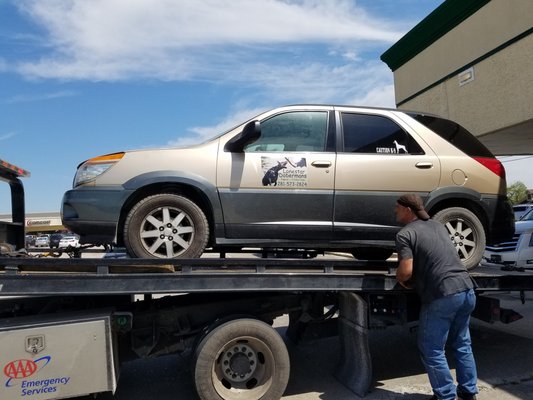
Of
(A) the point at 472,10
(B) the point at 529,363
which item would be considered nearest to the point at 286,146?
(B) the point at 529,363

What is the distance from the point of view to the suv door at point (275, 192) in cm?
446

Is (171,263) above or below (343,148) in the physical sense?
below

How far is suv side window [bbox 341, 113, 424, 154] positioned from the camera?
15.7 feet

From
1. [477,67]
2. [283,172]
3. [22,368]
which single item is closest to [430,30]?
[477,67]

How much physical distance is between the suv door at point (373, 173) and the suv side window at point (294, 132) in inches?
7.9

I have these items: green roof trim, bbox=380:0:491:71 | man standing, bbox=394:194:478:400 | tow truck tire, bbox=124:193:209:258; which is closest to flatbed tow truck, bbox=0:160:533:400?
tow truck tire, bbox=124:193:209:258

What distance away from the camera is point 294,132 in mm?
4754

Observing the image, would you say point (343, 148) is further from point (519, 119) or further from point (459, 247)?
point (519, 119)

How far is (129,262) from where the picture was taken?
12.9 ft

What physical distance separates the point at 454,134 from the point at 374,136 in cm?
89

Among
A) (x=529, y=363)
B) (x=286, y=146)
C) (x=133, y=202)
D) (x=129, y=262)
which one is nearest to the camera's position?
(x=129, y=262)

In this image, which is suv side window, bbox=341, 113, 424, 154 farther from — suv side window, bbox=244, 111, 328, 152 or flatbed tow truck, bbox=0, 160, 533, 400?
flatbed tow truck, bbox=0, 160, 533, 400

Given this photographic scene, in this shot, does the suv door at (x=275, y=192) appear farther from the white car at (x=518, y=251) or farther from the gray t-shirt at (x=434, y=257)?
the white car at (x=518, y=251)

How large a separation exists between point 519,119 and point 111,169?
9.46m
